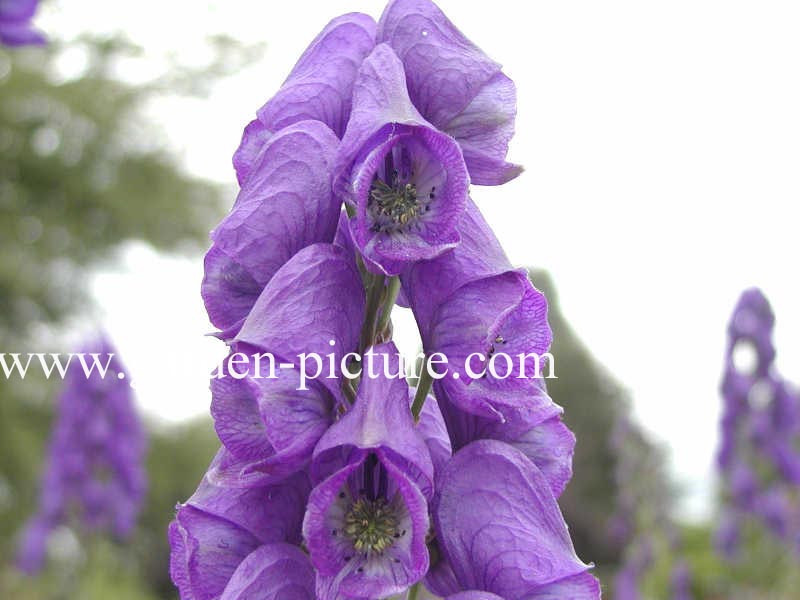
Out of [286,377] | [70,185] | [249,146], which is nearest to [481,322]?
[286,377]

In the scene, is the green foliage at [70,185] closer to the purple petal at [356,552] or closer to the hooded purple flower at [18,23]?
the hooded purple flower at [18,23]

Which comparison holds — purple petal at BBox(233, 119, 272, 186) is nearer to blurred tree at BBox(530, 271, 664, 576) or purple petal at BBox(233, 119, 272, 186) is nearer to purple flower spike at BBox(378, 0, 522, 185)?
purple flower spike at BBox(378, 0, 522, 185)

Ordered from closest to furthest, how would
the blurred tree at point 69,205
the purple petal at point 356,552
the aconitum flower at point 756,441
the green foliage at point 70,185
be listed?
1. the purple petal at point 356,552
2. the aconitum flower at point 756,441
3. the blurred tree at point 69,205
4. the green foliage at point 70,185

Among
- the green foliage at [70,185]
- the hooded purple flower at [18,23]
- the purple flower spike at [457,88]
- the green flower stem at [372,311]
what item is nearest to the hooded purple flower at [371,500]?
the green flower stem at [372,311]

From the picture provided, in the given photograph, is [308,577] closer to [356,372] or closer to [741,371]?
[356,372]

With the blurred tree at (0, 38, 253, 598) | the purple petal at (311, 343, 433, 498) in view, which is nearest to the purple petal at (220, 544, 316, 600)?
the purple petal at (311, 343, 433, 498)

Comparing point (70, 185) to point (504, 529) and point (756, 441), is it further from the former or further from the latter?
point (504, 529)

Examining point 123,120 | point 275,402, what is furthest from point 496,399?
point 123,120
